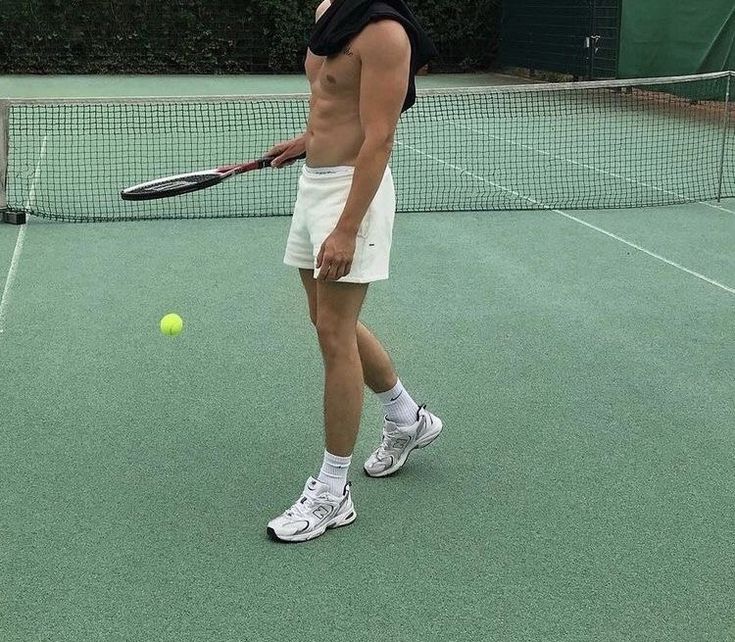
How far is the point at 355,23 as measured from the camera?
106 inches

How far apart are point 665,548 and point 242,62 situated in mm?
21553


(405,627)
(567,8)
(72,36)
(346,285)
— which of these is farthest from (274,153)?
(72,36)

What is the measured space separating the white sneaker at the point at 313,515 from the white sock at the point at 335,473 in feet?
0.05

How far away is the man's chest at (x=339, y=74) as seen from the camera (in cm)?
273

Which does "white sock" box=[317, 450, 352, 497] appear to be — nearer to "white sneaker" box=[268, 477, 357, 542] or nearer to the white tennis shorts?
"white sneaker" box=[268, 477, 357, 542]

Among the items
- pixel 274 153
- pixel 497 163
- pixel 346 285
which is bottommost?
pixel 497 163

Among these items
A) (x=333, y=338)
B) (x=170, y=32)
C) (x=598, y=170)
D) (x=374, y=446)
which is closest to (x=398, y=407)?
(x=374, y=446)

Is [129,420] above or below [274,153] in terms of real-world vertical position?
below

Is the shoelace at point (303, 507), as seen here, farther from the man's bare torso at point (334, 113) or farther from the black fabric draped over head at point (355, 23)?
the black fabric draped over head at point (355, 23)

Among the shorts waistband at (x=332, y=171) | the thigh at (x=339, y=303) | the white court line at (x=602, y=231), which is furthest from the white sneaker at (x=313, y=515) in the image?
the white court line at (x=602, y=231)

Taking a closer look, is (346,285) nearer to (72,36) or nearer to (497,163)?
(497,163)

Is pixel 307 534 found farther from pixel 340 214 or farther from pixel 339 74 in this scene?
pixel 339 74

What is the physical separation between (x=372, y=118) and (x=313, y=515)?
115 cm

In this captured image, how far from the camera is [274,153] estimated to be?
11.3 ft
